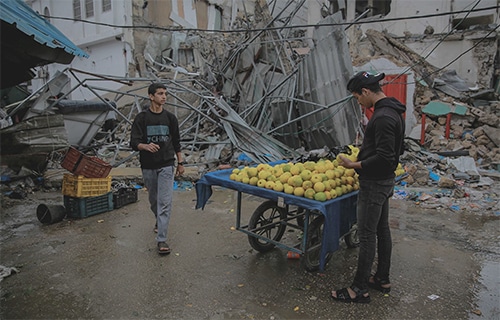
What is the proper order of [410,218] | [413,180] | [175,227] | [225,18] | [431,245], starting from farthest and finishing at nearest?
[225,18] → [413,180] → [410,218] → [175,227] → [431,245]

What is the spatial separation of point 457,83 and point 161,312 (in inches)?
524

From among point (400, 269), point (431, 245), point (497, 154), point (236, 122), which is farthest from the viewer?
point (497, 154)

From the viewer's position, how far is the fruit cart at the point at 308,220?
309 cm

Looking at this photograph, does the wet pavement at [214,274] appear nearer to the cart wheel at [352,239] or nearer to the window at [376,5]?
the cart wheel at [352,239]

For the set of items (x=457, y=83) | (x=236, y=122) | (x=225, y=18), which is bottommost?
(x=236, y=122)

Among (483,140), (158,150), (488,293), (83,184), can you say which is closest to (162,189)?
(158,150)

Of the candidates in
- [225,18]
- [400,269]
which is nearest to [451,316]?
[400,269]

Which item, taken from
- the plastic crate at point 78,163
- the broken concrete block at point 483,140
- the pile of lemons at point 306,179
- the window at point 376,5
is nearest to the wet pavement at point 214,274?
the plastic crate at point 78,163

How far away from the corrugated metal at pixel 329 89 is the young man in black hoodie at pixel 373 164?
14.7 feet

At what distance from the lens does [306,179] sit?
11.2ft

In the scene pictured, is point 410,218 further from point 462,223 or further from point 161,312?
point 161,312

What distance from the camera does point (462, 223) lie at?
5.43m

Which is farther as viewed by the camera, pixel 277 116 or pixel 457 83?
pixel 457 83

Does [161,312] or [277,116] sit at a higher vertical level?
[277,116]
